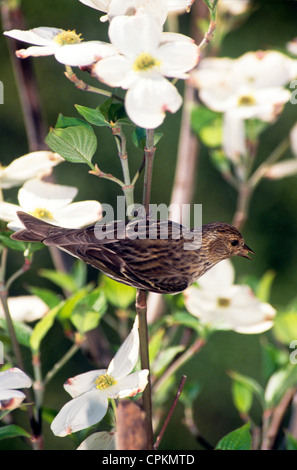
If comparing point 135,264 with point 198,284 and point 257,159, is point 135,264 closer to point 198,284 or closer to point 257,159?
point 198,284

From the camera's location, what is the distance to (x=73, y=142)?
0.29 metres

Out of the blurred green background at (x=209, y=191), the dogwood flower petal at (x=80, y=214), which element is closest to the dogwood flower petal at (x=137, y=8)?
the dogwood flower petal at (x=80, y=214)

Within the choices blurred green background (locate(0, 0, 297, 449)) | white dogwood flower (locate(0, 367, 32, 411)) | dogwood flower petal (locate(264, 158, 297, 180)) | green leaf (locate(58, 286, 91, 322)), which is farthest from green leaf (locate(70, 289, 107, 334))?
blurred green background (locate(0, 0, 297, 449))

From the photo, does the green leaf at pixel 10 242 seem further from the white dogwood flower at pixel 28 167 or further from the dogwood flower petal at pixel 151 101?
the dogwood flower petal at pixel 151 101

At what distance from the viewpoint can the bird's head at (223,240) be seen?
16.0 inches

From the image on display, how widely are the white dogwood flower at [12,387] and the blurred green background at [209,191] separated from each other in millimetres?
588

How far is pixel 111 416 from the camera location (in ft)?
1.05

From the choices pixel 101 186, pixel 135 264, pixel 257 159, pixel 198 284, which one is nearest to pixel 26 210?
pixel 135 264

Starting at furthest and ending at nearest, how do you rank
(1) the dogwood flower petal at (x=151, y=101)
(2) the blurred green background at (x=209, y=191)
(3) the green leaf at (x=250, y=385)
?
(2) the blurred green background at (x=209, y=191), (3) the green leaf at (x=250, y=385), (1) the dogwood flower petal at (x=151, y=101)

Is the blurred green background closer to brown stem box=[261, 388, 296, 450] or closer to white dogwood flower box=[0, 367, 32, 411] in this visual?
brown stem box=[261, 388, 296, 450]

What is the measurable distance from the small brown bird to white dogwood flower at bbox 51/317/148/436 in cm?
4

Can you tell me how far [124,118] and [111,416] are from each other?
0.18 meters

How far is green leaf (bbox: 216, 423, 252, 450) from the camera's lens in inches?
14.1
